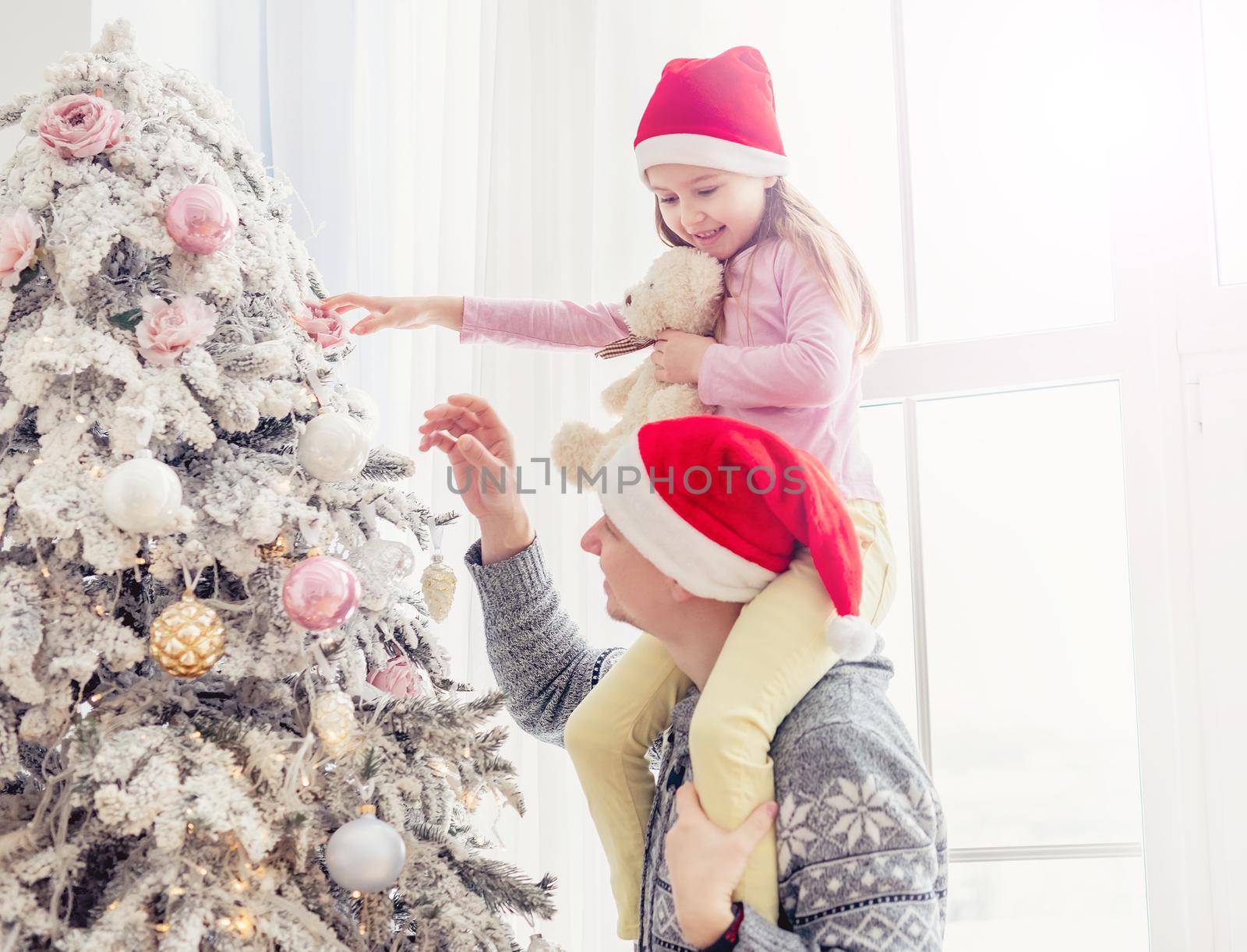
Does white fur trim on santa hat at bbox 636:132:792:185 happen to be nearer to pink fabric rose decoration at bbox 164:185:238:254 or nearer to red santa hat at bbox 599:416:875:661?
red santa hat at bbox 599:416:875:661

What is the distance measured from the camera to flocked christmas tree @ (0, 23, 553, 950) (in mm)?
996

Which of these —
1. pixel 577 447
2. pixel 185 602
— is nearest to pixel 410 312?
pixel 577 447

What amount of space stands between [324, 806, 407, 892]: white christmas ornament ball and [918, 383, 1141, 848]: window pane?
3.65 ft

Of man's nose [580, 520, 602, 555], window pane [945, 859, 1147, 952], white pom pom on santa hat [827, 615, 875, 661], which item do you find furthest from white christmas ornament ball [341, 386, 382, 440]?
window pane [945, 859, 1147, 952]

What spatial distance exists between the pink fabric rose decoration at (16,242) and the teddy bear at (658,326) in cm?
64

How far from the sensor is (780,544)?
1.10 m

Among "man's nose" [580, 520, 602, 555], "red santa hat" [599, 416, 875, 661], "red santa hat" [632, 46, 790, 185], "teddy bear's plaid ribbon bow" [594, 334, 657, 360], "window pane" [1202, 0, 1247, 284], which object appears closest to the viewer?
"red santa hat" [599, 416, 875, 661]

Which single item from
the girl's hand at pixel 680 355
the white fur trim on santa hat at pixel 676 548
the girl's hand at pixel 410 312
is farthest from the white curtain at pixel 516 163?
the white fur trim on santa hat at pixel 676 548

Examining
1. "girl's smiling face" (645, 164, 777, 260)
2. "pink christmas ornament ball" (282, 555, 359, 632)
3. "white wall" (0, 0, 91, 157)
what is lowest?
"pink christmas ornament ball" (282, 555, 359, 632)

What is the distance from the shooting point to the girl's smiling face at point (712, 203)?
4.33 ft

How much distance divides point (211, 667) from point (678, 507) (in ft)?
1.60

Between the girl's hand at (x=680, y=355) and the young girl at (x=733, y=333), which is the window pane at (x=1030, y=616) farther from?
the girl's hand at (x=680, y=355)

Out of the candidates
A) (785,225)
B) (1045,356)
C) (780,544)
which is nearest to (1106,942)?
(1045,356)

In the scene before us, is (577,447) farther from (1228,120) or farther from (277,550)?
(1228,120)
